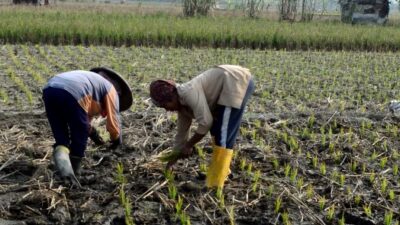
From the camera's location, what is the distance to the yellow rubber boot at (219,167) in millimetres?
3666

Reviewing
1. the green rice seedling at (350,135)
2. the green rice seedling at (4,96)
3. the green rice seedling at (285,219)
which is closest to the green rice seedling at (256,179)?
the green rice seedling at (285,219)

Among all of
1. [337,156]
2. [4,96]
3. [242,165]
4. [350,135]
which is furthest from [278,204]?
[4,96]

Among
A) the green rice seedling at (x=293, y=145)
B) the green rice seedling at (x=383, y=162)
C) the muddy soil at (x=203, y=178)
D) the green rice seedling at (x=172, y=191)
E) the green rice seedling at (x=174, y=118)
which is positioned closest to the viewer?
the muddy soil at (x=203, y=178)

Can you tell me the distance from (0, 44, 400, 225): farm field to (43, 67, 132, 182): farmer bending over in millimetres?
201

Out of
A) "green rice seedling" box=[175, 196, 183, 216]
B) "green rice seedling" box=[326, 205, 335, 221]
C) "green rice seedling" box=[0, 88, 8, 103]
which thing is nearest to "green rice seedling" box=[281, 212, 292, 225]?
"green rice seedling" box=[326, 205, 335, 221]

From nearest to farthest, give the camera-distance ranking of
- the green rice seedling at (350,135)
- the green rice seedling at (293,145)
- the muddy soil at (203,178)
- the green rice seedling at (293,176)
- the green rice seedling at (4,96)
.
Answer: the muddy soil at (203,178)
the green rice seedling at (293,176)
the green rice seedling at (293,145)
the green rice seedling at (350,135)
the green rice seedling at (4,96)

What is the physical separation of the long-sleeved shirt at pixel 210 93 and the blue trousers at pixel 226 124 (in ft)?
0.17

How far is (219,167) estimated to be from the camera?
3666 millimetres

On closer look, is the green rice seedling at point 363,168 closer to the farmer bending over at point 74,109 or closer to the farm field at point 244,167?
the farm field at point 244,167

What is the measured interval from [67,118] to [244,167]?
140 centimetres

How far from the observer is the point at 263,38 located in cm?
1388

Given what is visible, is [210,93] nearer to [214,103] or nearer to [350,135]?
[214,103]

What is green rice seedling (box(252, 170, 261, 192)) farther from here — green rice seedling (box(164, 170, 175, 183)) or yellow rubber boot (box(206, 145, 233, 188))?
green rice seedling (box(164, 170, 175, 183))

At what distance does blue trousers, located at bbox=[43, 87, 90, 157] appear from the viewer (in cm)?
368
